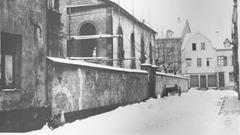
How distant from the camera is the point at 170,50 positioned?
39.6 m

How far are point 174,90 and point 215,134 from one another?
21463 mm

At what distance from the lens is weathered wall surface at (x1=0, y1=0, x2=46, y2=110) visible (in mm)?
8516

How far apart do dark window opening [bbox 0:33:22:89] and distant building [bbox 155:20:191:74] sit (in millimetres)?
27974

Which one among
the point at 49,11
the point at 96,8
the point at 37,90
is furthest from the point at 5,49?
the point at 96,8

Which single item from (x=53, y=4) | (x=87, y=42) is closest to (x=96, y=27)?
(x=87, y=42)

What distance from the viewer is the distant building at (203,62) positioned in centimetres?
4422

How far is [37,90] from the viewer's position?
9367 mm

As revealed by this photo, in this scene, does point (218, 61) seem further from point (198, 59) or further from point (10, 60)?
point (10, 60)

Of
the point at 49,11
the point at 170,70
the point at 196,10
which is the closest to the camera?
the point at 196,10

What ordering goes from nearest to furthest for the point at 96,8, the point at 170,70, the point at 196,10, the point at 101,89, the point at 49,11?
the point at 196,10
the point at 101,89
the point at 49,11
the point at 96,8
the point at 170,70

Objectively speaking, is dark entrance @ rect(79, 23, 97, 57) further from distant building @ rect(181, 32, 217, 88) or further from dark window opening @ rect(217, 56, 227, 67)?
dark window opening @ rect(217, 56, 227, 67)

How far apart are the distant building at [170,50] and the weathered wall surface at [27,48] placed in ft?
89.1

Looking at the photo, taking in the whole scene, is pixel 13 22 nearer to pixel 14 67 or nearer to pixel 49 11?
pixel 14 67

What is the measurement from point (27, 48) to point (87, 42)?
13.0 metres
